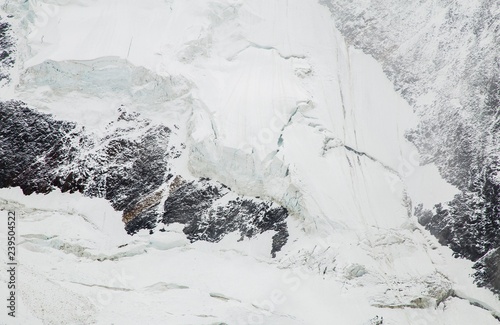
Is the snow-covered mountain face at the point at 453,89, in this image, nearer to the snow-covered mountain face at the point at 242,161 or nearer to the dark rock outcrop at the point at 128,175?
the snow-covered mountain face at the point at 242,161

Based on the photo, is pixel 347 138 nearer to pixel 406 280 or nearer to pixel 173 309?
pixel 406 280

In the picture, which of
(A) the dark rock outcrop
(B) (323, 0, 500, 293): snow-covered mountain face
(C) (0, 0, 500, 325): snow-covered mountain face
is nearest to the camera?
(C) (0, 0, 500, 325): snow-covered mountain face

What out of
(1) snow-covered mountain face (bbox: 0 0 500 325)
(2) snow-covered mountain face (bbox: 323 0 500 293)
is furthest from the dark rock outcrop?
(2) snow-covered mountain face (bbox: 323 0 500 293)

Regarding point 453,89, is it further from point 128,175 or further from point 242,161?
point 128,175

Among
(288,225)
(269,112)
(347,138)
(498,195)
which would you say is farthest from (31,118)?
(498,195)

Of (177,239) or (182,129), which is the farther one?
(182,129)

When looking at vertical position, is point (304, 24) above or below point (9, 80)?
above

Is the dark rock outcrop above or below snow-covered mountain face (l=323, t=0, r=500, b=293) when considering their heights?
below

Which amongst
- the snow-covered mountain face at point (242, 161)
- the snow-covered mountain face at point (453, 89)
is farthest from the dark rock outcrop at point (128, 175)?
the snow-covered mountain face at point (453, 89)

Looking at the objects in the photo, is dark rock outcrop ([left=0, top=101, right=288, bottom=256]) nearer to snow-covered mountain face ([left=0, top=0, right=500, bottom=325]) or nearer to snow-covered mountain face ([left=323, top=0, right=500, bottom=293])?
snow-covered mountain face ([left=0, top=0, right=500, bottom=325])
